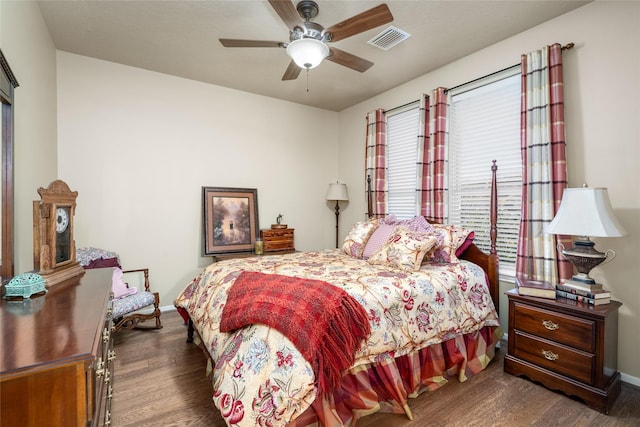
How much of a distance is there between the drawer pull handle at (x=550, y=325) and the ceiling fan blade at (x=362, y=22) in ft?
7.65

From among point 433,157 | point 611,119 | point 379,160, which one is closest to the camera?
point 611,119

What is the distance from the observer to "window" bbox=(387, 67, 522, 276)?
2.83 metres

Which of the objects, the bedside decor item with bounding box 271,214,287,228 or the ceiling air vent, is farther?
the bedside decor item with bounding box 271,214,287,228

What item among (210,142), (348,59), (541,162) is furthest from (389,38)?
(210,142)

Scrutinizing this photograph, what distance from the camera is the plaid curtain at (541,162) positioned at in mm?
2406

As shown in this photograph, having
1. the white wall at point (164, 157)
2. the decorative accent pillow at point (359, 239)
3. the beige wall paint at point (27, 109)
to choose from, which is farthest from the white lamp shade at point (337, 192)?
the beige wall paint at point (27, 109)

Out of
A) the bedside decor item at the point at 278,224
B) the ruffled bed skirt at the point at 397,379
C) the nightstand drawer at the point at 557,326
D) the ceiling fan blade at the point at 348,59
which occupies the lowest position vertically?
the ruffled bed skirt at the point at 397,379

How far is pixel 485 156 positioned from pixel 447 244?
1.06m

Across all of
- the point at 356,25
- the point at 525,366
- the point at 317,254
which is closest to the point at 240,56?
the point at 356,25

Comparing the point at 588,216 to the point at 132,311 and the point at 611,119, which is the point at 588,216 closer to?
the point at 611,119

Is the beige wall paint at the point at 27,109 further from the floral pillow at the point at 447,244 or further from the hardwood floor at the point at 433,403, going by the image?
the floral pillow at the point at 447,244

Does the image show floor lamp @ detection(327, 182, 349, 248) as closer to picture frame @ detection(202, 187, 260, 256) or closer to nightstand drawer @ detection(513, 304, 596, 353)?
picture frame @ detection(202, 187, 260, 256)

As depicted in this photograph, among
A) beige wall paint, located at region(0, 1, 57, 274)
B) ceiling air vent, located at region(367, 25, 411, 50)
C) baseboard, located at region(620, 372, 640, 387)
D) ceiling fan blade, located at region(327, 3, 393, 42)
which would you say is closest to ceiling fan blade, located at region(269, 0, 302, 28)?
ceiling fan blade, located at region(327, 3, 393, 42)

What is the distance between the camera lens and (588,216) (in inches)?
76.3
